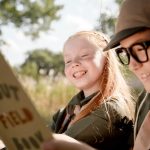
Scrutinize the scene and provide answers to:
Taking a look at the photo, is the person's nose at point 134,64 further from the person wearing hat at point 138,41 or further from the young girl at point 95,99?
the young girl at point 95,99

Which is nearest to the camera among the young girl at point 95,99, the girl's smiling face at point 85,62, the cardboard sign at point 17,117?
the cardboard sign at point 17,117

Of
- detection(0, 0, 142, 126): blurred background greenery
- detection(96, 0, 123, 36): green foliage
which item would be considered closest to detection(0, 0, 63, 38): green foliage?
detection(0, 0, 142, 126): blurred background greenery

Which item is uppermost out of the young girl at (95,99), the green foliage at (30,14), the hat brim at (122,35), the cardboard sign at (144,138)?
the green foliage at (30,14)

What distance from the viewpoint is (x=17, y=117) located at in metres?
0.88

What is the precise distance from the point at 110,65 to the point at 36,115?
1.54 m

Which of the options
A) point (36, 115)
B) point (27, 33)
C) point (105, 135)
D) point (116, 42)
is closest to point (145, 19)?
point (116, 42)

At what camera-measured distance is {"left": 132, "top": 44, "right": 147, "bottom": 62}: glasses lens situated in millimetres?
1523

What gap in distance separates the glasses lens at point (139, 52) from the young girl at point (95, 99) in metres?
0.59

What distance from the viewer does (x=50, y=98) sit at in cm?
1041

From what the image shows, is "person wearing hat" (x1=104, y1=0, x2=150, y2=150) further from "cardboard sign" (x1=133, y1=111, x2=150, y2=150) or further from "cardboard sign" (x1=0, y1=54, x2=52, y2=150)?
"cardboard sign" (x1=0, y1=54, x2=52, y2=150)

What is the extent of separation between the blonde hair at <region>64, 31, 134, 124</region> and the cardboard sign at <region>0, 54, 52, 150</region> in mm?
1212

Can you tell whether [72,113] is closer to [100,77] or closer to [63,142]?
[100,77]

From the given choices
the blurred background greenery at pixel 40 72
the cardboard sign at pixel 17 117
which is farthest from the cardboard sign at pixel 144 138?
the blurred background greenery at pixel 40 72

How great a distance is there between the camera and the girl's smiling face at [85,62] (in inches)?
90.0
